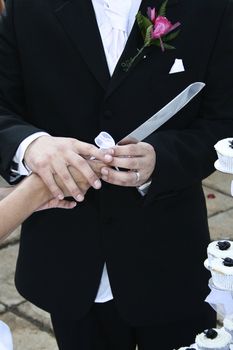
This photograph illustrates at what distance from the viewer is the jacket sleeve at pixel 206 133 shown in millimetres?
2119

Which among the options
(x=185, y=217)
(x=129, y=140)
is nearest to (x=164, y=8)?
(x=129, y=140)

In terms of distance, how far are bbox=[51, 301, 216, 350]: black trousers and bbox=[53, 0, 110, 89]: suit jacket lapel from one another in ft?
2.34

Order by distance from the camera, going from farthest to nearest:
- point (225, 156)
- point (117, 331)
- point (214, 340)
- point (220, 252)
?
point (117, 331) < point (214, 340) < point (220, 252) < point (225, 156)

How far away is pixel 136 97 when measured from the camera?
7.09ft

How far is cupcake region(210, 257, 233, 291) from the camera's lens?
171 centimetres

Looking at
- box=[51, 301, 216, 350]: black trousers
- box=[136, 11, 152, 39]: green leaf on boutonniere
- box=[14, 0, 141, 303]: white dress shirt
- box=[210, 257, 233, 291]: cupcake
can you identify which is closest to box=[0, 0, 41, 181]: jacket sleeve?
box=[14, 0, 141, 303]: white dress shirt

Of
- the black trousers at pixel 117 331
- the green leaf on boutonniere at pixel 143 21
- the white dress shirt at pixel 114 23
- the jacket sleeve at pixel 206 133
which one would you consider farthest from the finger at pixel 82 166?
the black trousers at pixel 117 331

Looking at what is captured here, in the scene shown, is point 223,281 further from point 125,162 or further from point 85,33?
point 85,33

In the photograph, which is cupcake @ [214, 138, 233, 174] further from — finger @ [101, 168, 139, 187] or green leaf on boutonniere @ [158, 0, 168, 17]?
green leaf on boutonniere @ [158, 0, 168, 17]

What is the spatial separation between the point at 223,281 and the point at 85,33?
81cm

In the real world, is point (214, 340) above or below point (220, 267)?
below

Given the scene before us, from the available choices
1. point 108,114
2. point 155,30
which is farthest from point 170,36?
point 108,114

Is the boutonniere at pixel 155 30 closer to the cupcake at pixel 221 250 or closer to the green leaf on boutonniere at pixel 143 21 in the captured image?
the green leaf on boutonniere at pixel 143 21

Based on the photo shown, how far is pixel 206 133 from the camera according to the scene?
216 cm
